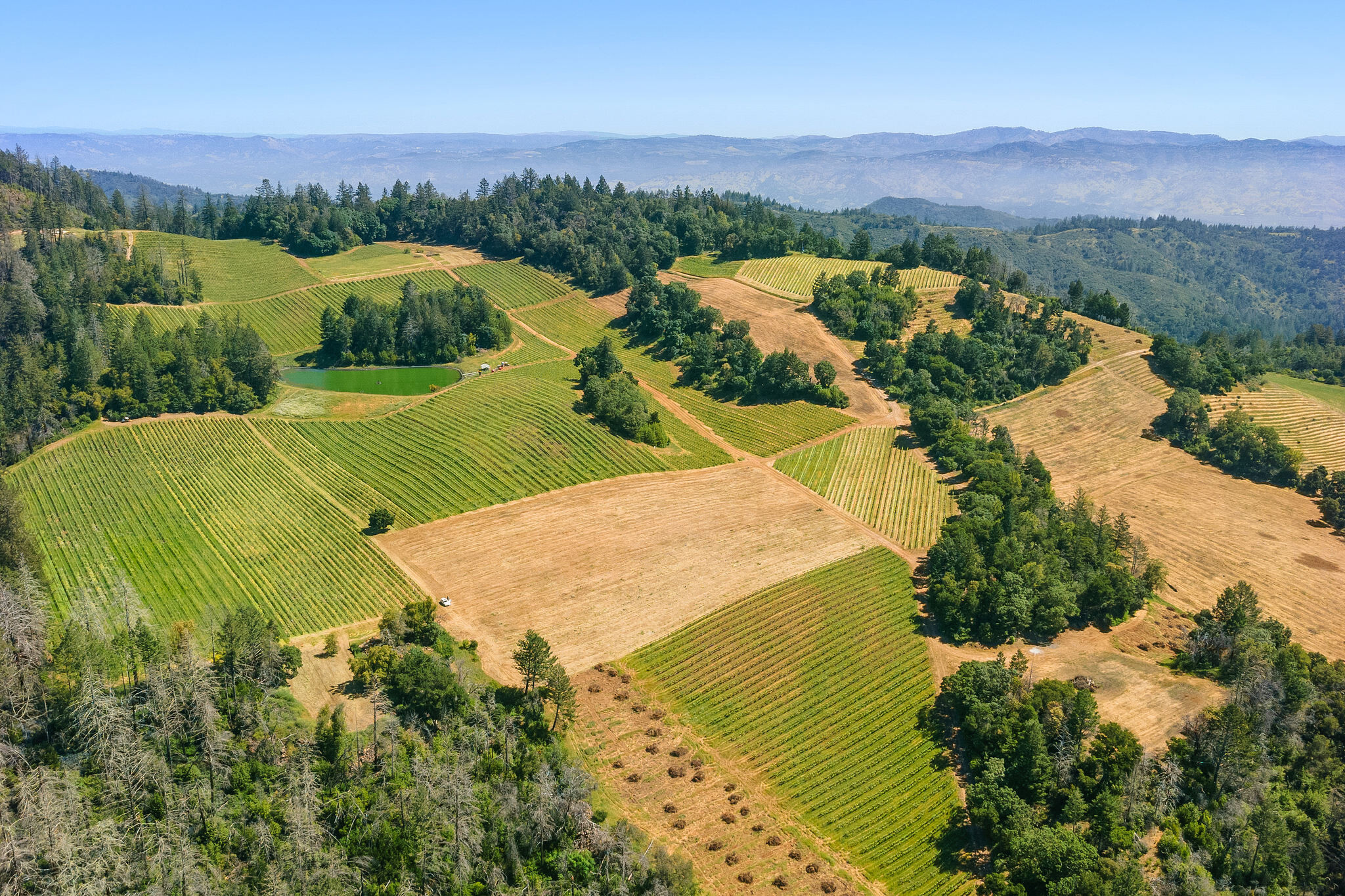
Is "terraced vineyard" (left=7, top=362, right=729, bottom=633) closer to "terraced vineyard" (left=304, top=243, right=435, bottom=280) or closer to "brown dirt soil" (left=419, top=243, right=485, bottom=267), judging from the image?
"terraced vineyard" (left=304, top=243, right=435, bottom=280)

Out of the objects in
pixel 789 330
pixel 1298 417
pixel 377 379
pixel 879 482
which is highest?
pixel 789 330

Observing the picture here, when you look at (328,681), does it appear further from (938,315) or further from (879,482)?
(938,315)

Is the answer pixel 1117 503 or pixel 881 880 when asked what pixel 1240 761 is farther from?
pixel 1117 503

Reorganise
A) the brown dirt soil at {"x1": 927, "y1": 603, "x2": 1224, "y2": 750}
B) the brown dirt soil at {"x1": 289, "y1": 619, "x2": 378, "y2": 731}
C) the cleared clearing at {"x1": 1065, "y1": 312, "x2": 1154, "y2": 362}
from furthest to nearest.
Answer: the cleared clearing at {"x1": 1065, "y1": 312, "x2": 1154, "y2": 362} → the brown dirt soil at {"x1": 927, "y1": 603, "x2": 1224, "y2": 750} → the brown dirt soil at {"x1": 289, "y1": 619, "x2": 378, "y2": 731}

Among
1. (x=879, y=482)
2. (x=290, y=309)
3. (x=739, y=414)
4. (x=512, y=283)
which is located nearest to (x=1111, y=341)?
(x=879, y=482)

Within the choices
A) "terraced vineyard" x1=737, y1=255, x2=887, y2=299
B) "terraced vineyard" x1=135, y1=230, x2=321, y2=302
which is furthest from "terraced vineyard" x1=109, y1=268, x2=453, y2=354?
"terraced vineyard" x1=737, y1=255, x2=887, y2=299
